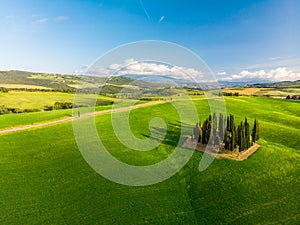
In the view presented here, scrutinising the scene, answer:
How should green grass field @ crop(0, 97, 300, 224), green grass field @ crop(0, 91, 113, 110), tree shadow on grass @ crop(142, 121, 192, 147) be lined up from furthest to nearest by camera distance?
green grass field @ crop(0, 91, 113, 110) → tree shadow on grass @ crop(142, 121, 192, 147) → green grass field @ crop(0, 97, 300, 224)

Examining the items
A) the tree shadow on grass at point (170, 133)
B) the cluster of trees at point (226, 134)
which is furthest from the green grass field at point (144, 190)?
the cluster of trees at point (226, 134)

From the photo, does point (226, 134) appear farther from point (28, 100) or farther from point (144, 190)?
point (28, 100)

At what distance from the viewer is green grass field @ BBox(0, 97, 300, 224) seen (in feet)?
76.3

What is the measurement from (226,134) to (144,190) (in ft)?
61.2

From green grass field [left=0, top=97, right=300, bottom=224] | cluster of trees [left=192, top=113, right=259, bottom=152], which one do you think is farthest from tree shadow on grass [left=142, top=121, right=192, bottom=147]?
cluster of trees [left=192, top=113, right=259, bottom=152]

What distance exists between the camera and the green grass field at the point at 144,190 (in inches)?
916

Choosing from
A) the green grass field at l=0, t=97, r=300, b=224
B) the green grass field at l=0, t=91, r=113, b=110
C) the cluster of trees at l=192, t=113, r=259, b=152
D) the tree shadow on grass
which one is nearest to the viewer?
the green grass field at l=0, t=97, r=300, b=224

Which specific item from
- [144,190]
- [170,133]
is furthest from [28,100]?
[144,190]

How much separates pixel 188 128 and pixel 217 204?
29.9 m

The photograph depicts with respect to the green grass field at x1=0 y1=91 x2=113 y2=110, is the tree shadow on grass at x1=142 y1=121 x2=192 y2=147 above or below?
below

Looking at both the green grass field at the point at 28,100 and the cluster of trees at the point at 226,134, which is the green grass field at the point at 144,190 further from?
the green grass field at the point at 28,100

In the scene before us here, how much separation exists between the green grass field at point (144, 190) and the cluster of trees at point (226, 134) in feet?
10.1

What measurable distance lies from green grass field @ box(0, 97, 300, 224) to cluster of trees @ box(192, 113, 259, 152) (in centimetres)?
307

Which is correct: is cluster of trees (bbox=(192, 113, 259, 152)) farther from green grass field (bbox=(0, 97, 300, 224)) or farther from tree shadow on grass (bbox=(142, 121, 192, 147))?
tree shadow on grass (bbox=(142, 121, 192, 147))
